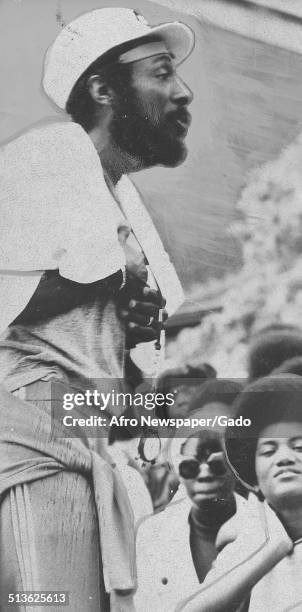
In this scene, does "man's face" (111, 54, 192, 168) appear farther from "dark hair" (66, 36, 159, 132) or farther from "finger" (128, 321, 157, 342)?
"finger" (128, 321, 157, 342)

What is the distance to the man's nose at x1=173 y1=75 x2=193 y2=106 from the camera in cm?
392

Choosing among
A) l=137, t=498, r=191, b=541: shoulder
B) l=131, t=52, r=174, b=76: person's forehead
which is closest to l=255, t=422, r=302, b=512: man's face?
l=137, t=498, r=191, b=541: shoulder

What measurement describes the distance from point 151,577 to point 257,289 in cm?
157

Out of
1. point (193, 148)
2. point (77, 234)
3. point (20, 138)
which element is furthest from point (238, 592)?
point (20, 138)

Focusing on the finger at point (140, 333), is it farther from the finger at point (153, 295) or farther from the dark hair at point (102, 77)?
the dark hair at point (102, 77)

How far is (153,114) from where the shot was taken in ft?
12.8

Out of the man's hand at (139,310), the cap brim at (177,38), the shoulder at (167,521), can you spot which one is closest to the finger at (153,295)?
the man's hand at (139,310)

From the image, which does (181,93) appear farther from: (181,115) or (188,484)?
(188,484)

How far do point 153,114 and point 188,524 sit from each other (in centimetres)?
215

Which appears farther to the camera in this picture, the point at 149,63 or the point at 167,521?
the point at 149,63

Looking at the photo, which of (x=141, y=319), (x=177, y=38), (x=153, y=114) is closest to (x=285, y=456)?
(x=141, y=319)

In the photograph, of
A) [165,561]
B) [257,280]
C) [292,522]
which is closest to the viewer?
[165,561]

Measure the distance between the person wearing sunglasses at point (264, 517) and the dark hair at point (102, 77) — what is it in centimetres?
168

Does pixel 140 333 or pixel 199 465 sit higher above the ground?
pixel 140 333
